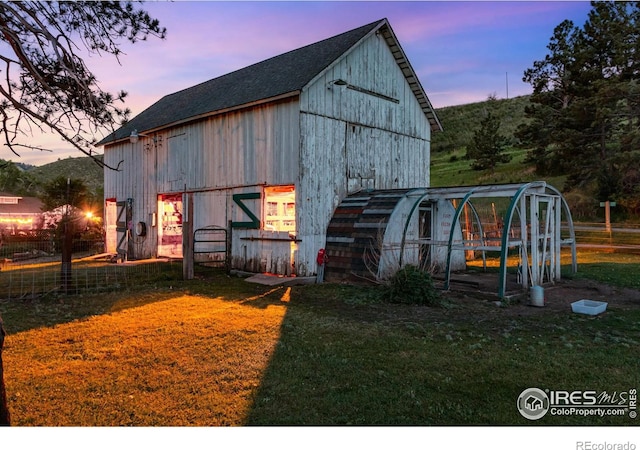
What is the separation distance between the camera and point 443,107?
82.0 m

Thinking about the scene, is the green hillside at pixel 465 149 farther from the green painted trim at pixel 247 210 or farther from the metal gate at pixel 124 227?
the metal gate at pixel 124 227

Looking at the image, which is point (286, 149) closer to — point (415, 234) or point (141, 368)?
point (415, 234)

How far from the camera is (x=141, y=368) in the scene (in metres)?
4.86

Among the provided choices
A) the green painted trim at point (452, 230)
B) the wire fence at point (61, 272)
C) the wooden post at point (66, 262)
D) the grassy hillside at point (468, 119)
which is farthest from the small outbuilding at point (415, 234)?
the grassy hillside at point (468, 119)

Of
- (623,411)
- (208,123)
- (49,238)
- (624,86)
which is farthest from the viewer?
(624,86)

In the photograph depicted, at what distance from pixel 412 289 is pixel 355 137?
252 inches

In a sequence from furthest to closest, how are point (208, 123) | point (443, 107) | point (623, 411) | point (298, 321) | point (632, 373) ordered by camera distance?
point (443, 107), point (208, 123), point (298, 321), point (632, 373), point (623, 411)

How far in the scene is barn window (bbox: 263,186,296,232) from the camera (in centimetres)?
1332

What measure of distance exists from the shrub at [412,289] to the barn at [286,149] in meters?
3.60

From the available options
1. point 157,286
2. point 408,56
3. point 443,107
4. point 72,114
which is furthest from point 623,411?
point 443,107

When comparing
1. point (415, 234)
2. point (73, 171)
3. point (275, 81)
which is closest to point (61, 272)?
point (275, 81)

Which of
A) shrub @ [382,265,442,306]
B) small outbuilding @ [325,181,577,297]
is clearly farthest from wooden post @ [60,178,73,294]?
shrub @ [382,265,442,306]

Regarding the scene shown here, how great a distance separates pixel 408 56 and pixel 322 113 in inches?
176

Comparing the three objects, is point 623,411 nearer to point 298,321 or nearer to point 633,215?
point 298,321
